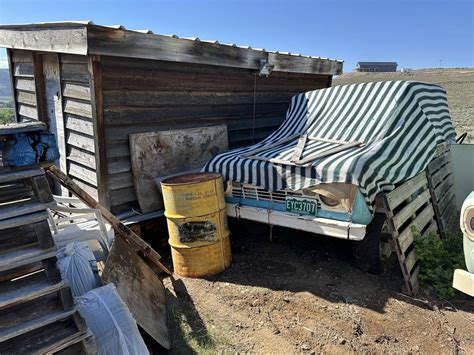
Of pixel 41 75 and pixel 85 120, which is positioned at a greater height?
pixel 41 75

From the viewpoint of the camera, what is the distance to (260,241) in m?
5.61

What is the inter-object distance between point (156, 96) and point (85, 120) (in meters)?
1.09

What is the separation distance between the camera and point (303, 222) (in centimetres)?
447

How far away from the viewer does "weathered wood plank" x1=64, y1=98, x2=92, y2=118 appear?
202 inches

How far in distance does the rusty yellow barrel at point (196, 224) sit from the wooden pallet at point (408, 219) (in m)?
2.02

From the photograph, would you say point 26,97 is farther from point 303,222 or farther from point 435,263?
point 435,263

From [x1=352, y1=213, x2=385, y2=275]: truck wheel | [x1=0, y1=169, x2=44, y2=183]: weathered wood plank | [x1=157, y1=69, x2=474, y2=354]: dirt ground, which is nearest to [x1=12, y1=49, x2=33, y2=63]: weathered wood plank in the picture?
[x1=0, y1=169, x2=44, y2=183]: weathered wood plank

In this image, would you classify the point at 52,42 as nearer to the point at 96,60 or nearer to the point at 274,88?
the point at 96,60

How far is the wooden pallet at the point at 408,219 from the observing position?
415cm

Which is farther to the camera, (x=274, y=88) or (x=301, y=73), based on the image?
(x=301, y=73)

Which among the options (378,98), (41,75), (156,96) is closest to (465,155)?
(378,98)

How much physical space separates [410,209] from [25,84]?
21.3ft

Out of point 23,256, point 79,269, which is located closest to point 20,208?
point 23,256

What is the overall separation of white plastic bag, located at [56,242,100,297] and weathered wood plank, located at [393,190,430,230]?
10.6 ft
